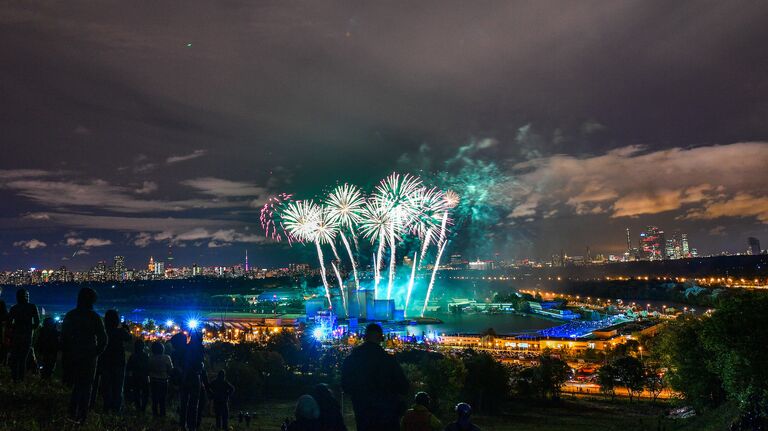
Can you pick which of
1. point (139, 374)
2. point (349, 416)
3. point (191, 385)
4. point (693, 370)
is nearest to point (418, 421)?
point (191, 385)

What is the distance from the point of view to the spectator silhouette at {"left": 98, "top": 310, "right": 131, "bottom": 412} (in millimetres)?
8461

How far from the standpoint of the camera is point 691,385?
79.7 feet

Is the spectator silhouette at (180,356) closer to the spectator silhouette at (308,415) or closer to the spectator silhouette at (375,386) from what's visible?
the spectator silhouette at (308,415)

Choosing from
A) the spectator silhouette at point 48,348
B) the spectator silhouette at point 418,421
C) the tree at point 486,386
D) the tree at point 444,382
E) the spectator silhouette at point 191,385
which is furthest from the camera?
the tree at point 486,386

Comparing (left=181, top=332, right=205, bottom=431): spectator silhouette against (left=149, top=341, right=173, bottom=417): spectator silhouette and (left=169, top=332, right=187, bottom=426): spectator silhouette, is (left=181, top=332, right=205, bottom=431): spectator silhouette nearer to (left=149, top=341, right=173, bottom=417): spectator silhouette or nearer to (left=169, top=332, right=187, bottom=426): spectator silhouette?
(left=169, top=332, right=187, bottom=426): spectator silhouette

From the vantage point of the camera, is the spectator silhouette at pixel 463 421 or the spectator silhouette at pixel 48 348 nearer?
the spectator silhouette at pixel 463 421

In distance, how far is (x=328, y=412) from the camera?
5168mm

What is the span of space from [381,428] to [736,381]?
18.6 m

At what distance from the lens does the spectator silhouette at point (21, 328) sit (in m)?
8.45

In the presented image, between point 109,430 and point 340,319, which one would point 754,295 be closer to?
point 109,430

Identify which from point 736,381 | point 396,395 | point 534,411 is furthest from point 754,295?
point 396,395

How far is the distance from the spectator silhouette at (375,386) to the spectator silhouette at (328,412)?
0.21m

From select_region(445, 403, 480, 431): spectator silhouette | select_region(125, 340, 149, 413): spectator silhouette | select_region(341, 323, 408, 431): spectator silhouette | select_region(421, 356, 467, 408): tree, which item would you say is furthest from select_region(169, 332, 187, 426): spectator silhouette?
select_region(421, 356, 467, 408): tree

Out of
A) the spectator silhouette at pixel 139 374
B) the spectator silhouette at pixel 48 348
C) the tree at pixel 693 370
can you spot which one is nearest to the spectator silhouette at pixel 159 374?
the spectator silhouette at pixel 139 374
